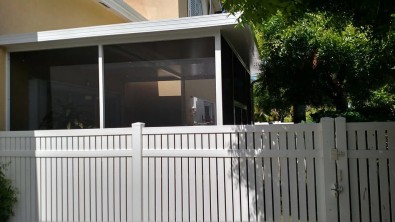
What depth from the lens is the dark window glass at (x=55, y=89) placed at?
256 inches

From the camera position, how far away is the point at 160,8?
13.1m

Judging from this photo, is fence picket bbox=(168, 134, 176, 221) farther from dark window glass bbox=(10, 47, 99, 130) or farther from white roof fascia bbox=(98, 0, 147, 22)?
white roof fascia bbox=(98, 0, 147, 22)

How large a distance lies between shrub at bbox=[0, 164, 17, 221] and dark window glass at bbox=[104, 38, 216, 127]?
1627 millimetres

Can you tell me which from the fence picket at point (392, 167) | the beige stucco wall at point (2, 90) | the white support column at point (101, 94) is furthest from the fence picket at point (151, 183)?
the beige stucco wall at point (2, 90)

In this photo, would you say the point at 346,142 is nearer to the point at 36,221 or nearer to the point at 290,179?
the point at 290,179

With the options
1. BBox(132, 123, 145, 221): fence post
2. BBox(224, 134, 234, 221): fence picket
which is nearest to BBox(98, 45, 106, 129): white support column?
BBox(132, 123, 145, 221): fence post

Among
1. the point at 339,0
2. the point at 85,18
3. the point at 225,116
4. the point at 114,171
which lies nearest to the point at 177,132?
the point at 114,171

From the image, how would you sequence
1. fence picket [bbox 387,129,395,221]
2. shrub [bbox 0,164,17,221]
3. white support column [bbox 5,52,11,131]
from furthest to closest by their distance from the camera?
white support column [bbox 5,52,11,131], shrub [bbox 0,164,17,221], fence picket [bbox 387,129,395,221]

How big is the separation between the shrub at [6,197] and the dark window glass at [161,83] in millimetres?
1627

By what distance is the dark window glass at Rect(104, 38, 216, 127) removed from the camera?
243 inches

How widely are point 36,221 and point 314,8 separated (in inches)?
178

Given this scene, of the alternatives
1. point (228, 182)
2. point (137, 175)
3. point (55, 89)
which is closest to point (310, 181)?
point (228, 182)

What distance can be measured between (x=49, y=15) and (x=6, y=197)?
4131 millimetres

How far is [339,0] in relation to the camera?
394 cm
